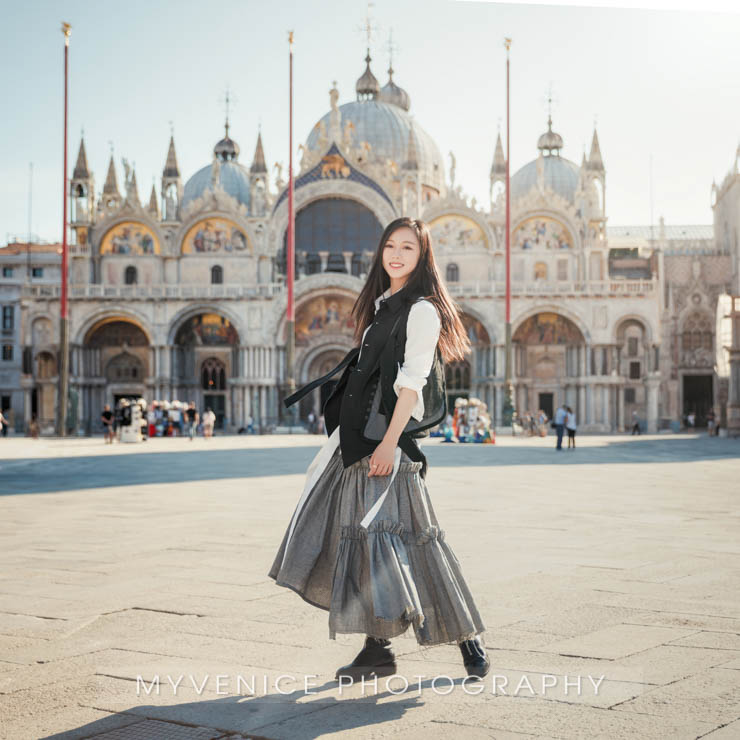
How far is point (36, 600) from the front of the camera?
5.38 m

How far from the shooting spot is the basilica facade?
42500 millimetres

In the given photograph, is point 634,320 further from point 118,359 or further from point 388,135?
point 118,359

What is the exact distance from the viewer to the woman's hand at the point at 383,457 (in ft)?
12.4

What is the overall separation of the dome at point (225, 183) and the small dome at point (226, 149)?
7.89ft

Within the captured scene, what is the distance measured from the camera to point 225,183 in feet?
185

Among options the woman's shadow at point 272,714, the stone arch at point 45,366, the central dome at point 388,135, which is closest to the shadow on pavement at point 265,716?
the woman's shadow at point 272,714

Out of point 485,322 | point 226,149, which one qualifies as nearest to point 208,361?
point 485,322

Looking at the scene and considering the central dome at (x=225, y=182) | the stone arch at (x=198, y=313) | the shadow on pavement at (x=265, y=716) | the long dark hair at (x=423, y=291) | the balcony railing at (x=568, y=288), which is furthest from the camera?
the central dome at (x=225, y=182)

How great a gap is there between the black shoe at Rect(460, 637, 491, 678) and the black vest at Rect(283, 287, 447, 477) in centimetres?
69

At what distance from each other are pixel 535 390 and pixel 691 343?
11935 millimetres

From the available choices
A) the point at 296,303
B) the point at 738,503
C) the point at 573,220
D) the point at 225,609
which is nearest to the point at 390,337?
the point at 225,609

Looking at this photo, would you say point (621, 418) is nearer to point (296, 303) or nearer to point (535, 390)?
point (535, 390)

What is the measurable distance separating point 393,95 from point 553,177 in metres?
10.5

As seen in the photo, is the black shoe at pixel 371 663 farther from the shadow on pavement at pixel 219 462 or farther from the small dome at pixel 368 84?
the small dome at pixel 368 84
